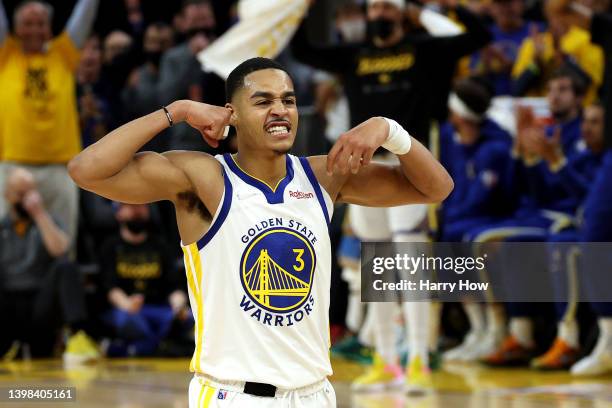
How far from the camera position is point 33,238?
10320 mm

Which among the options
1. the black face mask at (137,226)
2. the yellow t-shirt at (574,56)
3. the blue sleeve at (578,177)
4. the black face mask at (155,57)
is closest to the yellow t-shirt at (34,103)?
the black face mask at (137,226)

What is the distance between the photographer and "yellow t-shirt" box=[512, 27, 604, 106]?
971 cm

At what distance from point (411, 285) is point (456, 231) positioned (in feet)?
15.5

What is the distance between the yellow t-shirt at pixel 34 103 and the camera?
34.6 feet

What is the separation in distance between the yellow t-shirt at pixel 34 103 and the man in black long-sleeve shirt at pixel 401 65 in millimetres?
3567

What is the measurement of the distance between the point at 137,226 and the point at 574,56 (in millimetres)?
4230

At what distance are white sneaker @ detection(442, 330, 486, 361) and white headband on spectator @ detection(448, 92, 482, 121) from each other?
1.86 meters

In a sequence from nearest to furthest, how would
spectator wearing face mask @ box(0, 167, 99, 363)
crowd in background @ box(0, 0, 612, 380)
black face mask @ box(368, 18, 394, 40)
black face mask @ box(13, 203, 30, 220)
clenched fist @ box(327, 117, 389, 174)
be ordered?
clenched fist @ box(327, 117, 389, 174) → black face mask @ box(368, 18, 394, 40) → crowd in background @ box(0, 0, 612, 380) → spectator wearing face mask @ box(0, 167, 99, 363) → black face mask @ box(13, 203, 30, 220)

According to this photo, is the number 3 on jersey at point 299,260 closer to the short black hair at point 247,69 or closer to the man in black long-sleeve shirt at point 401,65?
the short black hair at point 247,69

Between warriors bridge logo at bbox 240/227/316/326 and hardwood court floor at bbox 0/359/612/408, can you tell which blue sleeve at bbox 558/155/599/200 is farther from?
warriors bridge logo at bbox 240/227/316/326

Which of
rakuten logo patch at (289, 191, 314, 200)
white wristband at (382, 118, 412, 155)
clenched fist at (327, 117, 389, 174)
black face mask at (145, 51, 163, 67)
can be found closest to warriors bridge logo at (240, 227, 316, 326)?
rakuten logo patch at (289, 191, 314, 200)

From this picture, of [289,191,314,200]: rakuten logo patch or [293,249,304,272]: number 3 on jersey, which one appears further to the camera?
[289,191,314,200]: rakuten logo patch

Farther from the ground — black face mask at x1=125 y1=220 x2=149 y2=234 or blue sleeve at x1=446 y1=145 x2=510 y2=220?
blue sleeve at x1=446 y1=145 x2=510 y2=220

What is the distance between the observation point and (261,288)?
3.86 meters
